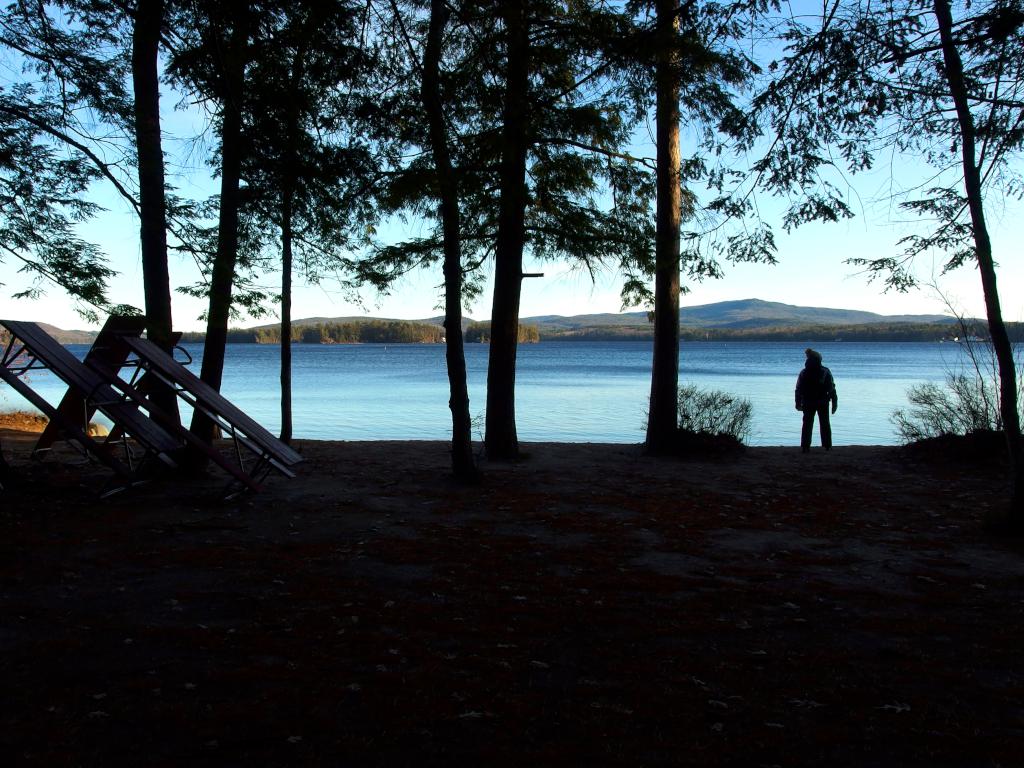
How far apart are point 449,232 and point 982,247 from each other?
5.52 metres

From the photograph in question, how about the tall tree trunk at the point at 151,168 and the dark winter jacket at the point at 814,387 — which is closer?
the tall tree trunk at the point at 151,168

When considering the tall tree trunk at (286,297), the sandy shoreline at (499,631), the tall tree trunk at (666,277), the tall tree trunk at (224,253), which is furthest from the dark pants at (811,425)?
the tall tree trunk at (224,253)

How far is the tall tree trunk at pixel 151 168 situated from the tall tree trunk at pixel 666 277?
642cm

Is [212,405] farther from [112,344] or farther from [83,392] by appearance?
[112,344]

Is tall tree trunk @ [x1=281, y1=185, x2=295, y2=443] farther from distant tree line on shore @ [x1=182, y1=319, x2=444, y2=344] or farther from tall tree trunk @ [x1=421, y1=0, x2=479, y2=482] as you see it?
distant tree line on shore @ [x1=182, y1=319, x2=444, y2=344]

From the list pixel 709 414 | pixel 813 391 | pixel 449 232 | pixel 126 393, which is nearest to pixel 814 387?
pixel 813 391

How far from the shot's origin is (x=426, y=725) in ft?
10.8

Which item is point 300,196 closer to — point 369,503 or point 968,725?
point 369,503

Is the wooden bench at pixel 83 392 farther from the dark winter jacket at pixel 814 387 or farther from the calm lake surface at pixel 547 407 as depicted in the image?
the dark winter jacket at pixel 814 387

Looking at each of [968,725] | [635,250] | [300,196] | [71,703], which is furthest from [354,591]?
[635,250]

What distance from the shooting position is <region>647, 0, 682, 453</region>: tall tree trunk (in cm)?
1196

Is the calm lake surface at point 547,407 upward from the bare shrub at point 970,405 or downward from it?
downward

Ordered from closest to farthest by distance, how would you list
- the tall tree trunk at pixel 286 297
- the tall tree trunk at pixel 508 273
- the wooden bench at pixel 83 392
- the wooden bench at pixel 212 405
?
the wooden bench at pixel 83 392, the wooden bench at pixel 212 405, the tall tree trunk at pixel 508 273, the tall tree trunk at pixel 286 297

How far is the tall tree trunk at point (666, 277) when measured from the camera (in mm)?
11961
